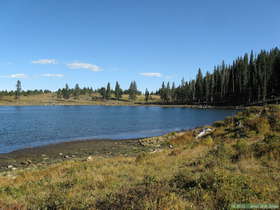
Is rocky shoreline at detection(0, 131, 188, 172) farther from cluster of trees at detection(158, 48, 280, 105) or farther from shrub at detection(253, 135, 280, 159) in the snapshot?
cluster of trees at detection(158, 48, 280, 105)

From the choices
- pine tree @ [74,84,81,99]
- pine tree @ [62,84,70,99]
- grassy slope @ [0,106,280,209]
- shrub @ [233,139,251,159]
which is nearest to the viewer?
grassy slope @ [0,106,280,209]

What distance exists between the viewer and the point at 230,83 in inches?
4218

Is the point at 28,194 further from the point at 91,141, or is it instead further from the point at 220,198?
the point at 91,141

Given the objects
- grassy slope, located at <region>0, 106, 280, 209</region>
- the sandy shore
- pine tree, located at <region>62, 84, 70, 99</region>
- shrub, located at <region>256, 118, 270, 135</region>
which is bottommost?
the sandy shore

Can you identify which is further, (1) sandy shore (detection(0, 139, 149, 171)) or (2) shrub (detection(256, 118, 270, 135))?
(1) sandy shore (detection(0, 139, 149, 171))

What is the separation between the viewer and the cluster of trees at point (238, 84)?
258 ft

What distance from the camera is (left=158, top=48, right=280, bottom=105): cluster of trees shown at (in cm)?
7869

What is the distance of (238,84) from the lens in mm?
98062

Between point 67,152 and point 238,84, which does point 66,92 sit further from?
point 67,152

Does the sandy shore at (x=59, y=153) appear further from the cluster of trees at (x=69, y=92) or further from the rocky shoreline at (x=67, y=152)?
the cluster of trees at (x=69, y=92)

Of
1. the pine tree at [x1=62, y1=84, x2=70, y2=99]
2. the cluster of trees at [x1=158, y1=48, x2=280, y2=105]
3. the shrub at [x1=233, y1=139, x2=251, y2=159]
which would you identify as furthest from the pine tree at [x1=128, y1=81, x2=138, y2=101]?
the shrub at [x1=233, y1=139, x2=251, y2=159]

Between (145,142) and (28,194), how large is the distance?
766 inches

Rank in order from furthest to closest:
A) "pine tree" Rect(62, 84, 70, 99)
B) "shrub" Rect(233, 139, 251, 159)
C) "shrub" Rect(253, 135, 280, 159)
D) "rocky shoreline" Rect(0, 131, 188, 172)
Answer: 1. "pine tree" Rect(62, 84, 70, 99)
2. "rocky shoreline" Rect(0, 131, 188, 172)
3. "shrub" Rect(233, 139, 251, 159)
4. "shrub" Rect(253, 135, 280, 159)

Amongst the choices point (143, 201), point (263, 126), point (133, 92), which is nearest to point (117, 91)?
point (133, 92)
